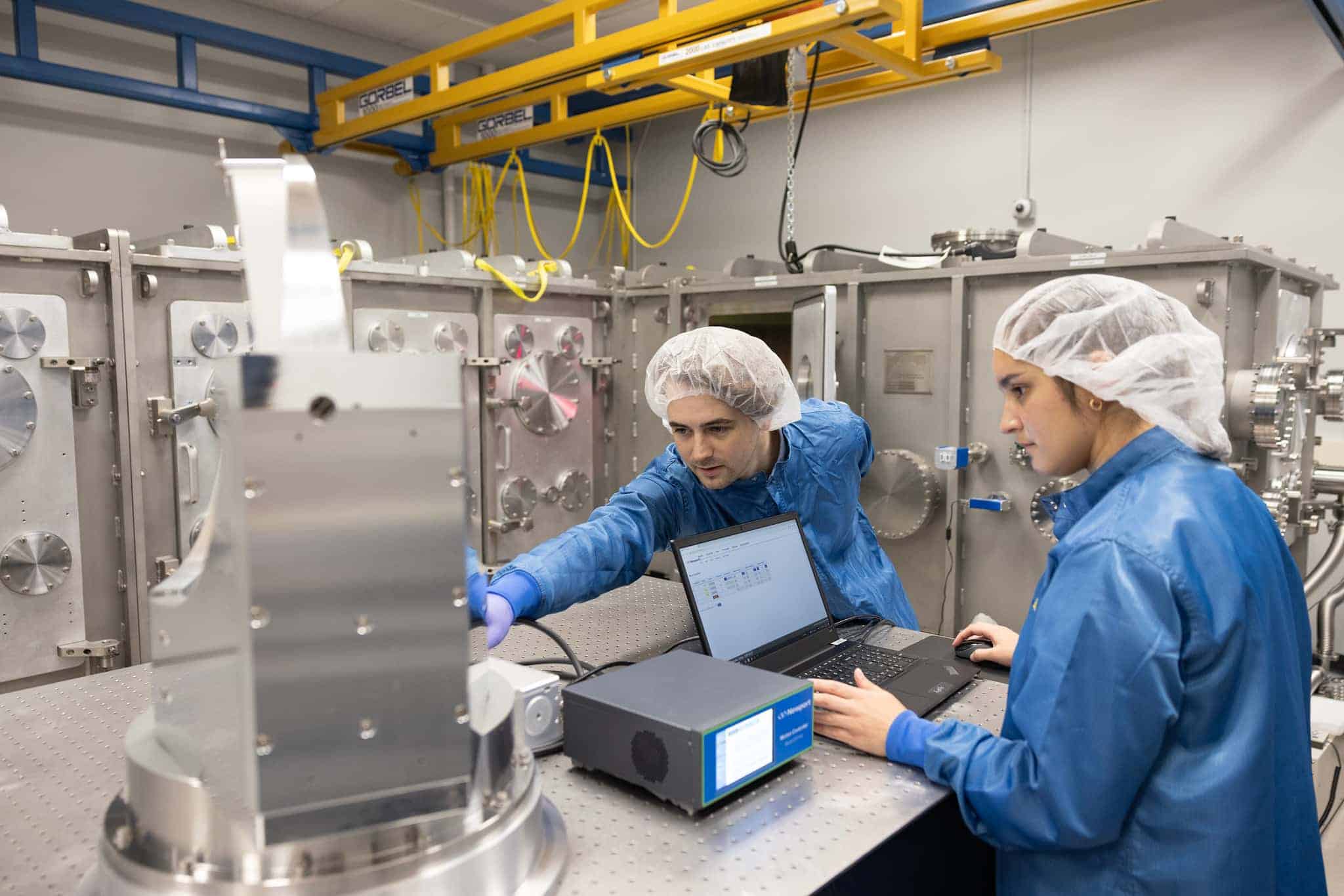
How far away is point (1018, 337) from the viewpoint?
1.15 metres

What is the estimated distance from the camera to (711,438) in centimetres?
170

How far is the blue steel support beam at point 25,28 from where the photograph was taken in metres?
3.33

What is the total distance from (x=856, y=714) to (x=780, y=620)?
0.32 meters

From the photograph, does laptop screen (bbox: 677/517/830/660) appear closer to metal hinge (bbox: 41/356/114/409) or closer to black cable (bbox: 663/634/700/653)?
black cable (bbox: 663/634/700/653)

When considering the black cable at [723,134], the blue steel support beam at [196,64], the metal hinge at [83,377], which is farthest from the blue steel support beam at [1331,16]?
the metal hinge at [83,377]

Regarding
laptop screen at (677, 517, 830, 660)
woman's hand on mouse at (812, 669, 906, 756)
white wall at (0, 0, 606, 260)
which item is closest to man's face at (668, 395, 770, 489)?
laptop screen at (677, 517, 830, 660)

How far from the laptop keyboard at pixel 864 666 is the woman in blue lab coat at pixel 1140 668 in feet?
0.65

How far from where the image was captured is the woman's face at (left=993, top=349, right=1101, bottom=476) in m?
1.12

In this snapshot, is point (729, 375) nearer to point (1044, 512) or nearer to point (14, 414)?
point (1044, 512)

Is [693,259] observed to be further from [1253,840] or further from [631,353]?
[1253,840]

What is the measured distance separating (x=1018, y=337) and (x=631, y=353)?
111 inches

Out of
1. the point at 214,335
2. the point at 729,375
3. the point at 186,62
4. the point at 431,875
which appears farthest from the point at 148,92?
the point at 431,875

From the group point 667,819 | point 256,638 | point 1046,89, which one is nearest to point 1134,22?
point 1046,89

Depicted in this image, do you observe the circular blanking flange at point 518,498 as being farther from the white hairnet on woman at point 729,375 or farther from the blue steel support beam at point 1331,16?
the blue steel support beam at point 1331,16
